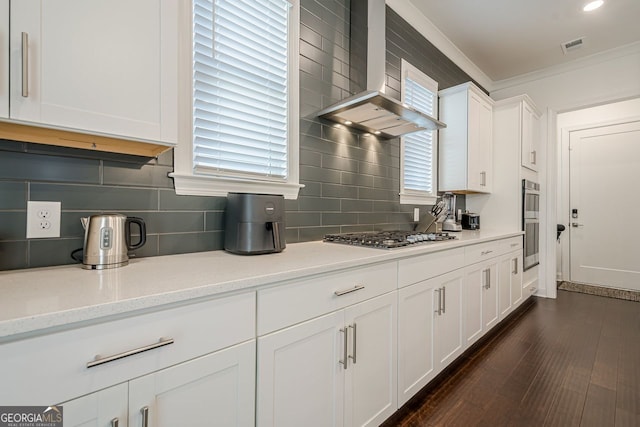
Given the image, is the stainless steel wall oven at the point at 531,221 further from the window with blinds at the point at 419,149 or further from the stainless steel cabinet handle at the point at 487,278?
the stainless steel cabinet handle at the point at 487,278

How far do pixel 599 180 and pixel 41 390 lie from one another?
5958mm

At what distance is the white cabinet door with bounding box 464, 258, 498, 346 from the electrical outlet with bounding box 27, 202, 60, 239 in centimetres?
229

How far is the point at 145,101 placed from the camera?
1002 mm

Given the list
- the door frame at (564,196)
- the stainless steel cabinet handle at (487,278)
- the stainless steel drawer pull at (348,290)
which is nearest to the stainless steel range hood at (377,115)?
the stainless steel drawer pull at (348,290)

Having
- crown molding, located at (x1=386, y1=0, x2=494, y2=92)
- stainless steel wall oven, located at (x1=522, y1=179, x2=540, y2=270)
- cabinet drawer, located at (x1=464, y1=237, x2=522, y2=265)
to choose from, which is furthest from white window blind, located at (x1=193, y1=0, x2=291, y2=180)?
stainless steel wall oven, located at (x1=522, y1=179, x2=540, y2=270)

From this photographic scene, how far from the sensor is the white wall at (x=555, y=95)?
3389mm

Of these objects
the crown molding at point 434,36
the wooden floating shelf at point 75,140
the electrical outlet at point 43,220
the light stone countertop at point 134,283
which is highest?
the crown molding at point 434,36

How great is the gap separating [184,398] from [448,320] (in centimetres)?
164

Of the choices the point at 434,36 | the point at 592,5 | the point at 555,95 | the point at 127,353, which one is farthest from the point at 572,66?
the point at 127,353

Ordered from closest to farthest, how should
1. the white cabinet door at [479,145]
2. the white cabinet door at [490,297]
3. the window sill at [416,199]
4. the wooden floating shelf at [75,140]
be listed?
1. the wooden floating shelf at [75,140]
2. the white cabinet door at [490,297]
3. the window sill at [416,199]
4. the white cabinet door at [479,145]

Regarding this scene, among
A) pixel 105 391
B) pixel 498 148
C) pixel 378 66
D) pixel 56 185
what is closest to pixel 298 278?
pixel 105 391

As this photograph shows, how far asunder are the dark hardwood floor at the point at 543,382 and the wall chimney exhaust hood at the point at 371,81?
175 centimetres

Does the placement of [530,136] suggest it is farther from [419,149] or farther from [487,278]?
[487,278]

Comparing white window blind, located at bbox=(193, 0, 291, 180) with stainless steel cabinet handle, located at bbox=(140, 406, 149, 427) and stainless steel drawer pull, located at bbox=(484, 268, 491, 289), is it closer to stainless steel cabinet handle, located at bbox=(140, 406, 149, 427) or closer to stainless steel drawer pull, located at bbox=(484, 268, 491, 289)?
stainless steel cabinet handle, located at bbox=(140, 406, 149, 427)
